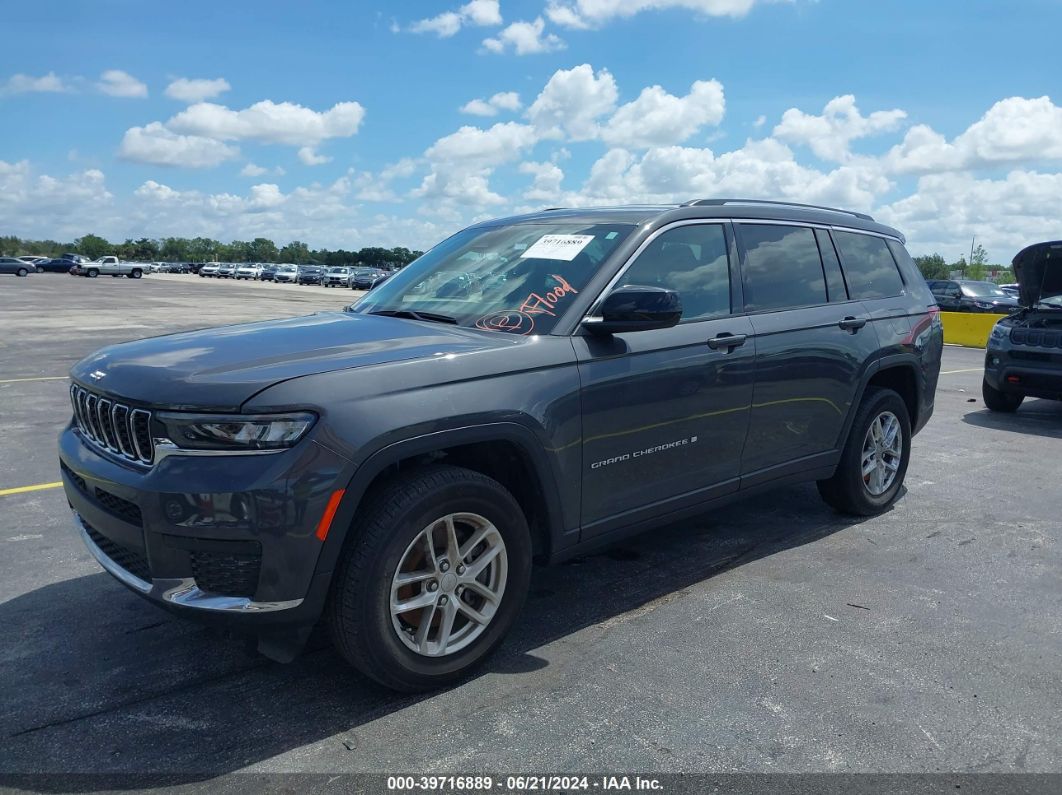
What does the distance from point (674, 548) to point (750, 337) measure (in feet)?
4.27

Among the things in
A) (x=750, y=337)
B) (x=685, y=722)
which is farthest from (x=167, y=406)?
(x=750, y=337)

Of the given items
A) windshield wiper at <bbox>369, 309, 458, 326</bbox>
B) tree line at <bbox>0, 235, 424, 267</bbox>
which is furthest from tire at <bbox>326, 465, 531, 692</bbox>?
tree line at <bbox>0, 235, 424, 267</bbox>

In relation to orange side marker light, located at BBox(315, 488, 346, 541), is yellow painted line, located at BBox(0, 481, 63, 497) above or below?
below

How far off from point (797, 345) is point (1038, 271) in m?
6.01

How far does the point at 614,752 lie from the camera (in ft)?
9.18

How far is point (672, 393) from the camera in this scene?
386cm

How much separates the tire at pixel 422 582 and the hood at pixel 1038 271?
774 centimetres

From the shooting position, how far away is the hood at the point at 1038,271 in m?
8.70

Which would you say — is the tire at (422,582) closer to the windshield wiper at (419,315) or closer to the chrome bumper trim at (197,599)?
the chrome bumper trim at (197,599)

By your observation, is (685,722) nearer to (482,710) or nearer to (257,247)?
(482,710)

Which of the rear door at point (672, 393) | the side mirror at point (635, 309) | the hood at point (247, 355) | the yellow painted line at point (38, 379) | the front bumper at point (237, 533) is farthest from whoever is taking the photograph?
the yellow painted line at point (38, 379)

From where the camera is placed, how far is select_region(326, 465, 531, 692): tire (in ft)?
9.53

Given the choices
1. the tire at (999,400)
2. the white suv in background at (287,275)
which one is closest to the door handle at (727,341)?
the tire at (999,400)

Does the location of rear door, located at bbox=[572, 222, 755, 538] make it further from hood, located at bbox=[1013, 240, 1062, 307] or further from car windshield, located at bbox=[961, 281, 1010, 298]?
car windshield, located at bbox=[961, 281, 1010, 298]
